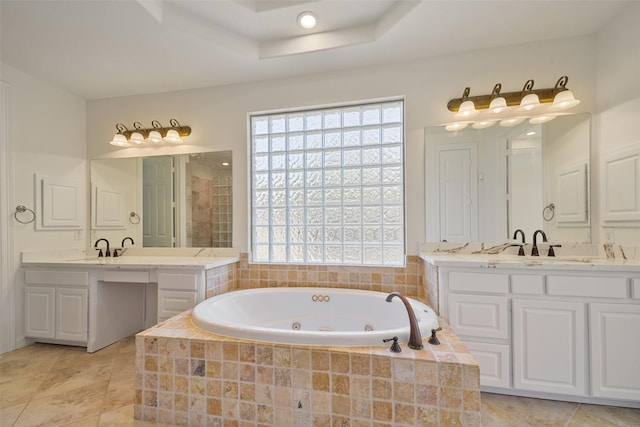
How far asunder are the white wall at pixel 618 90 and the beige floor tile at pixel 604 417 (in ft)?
3.28

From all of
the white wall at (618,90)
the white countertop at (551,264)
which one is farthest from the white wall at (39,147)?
the white wall at (618,90)

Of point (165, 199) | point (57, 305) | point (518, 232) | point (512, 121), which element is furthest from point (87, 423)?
point (512, 121)

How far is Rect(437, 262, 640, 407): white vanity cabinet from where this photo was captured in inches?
59.1

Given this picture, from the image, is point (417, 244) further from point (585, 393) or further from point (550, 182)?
point (585, 393)

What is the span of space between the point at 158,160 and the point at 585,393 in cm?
371

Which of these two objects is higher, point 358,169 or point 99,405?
point 358,169

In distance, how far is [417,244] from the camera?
7.29 feet

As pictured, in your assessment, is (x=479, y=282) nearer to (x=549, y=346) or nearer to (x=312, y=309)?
(x=549, y=346)

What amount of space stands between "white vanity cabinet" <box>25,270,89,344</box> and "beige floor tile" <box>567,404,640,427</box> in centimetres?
339

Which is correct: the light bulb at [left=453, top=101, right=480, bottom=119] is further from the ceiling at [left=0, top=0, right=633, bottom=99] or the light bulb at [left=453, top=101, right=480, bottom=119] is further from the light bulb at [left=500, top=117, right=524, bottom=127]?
the ceiling at [left=0, top=0, right=633, bottom=99]

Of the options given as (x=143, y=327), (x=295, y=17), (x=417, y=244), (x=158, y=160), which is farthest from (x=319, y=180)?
(x=143, y=327)

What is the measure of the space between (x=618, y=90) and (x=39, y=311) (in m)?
4.75

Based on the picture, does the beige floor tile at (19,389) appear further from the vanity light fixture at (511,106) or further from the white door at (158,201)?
the vanity light fixture at (511,106)

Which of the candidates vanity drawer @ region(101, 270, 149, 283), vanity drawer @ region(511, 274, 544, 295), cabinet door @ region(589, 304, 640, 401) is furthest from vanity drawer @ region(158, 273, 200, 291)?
cabinet door @ region(589, 304, 640, 401)
